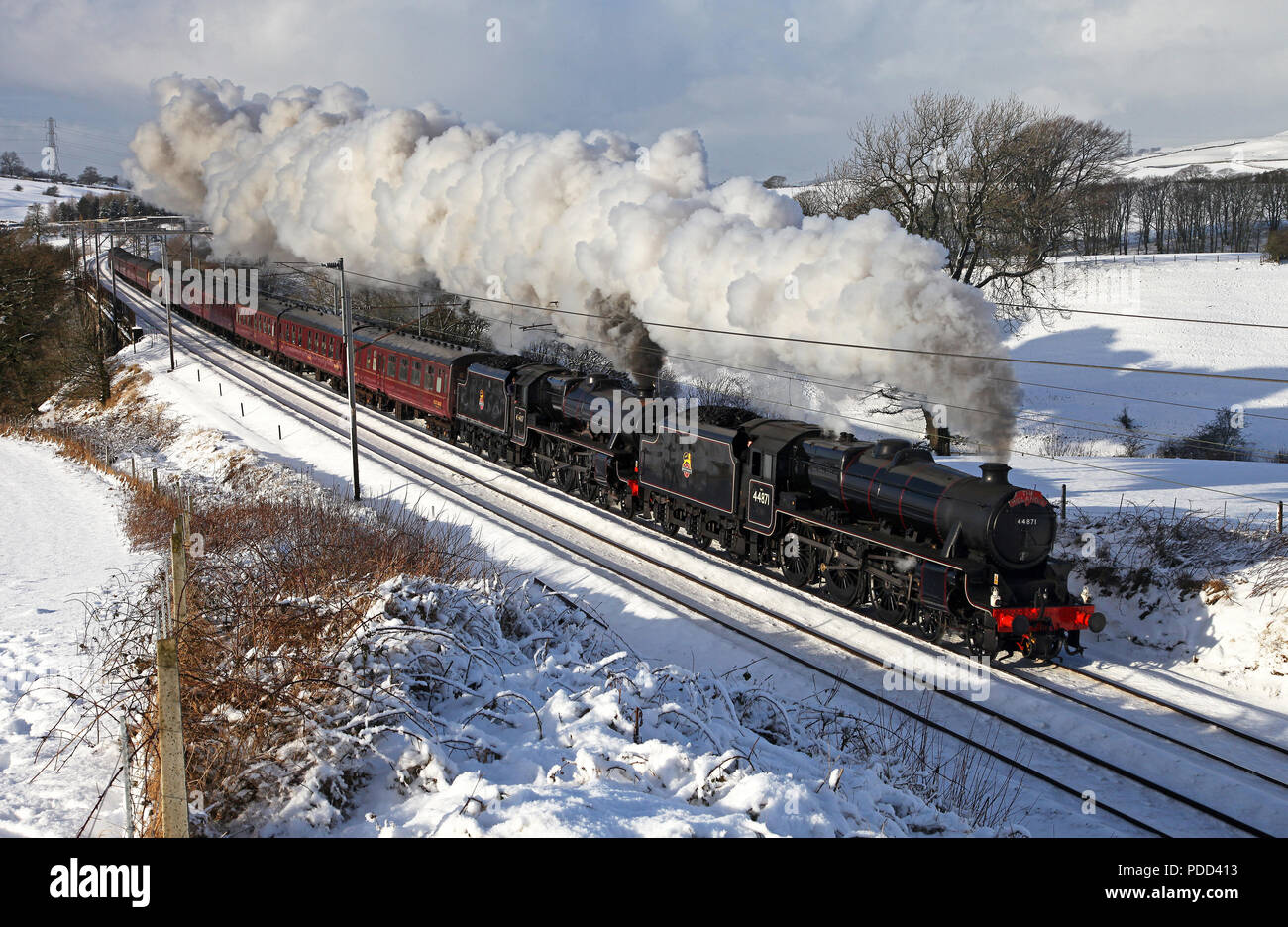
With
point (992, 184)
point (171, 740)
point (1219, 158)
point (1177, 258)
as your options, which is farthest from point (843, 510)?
point (1219, 158)

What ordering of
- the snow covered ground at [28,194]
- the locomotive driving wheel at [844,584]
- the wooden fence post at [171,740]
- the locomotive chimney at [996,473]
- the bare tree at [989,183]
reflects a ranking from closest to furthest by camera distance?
the wooden fence post at [171,740]
the locomotive chimney at [996,473]
the locomotive driving wheel at [844,584]
the bare tree at [989,183]
the snow covered ground at [28,194]

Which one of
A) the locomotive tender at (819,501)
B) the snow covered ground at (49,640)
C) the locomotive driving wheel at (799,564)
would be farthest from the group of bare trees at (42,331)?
the locomotive driving wheel at (799,564)

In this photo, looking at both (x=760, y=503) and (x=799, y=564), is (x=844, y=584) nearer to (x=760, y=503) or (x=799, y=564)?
(x=799, y=564)

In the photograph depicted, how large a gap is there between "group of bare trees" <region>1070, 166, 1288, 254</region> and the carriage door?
62516mm

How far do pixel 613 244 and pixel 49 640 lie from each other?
14205 mm

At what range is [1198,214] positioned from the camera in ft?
248

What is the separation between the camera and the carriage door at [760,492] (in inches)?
592

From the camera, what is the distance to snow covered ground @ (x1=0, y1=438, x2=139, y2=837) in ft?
19.5

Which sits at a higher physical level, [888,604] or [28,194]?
[28,194]

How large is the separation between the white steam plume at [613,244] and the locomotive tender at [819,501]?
1.11 meters

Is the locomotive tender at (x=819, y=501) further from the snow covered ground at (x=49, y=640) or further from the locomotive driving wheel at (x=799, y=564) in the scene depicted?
the snow covered ground at (x=49, y=640)

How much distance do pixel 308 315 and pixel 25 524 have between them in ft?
67.4

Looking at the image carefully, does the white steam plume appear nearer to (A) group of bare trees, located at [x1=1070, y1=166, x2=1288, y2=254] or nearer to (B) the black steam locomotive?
(B) the black steam locomotive
